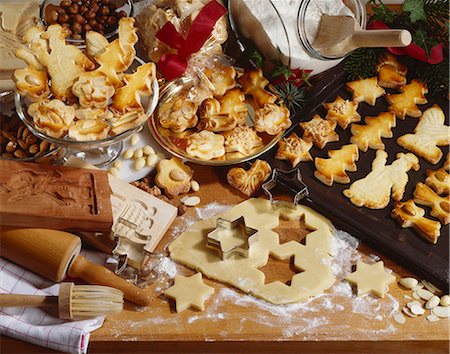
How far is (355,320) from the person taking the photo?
1.13 m

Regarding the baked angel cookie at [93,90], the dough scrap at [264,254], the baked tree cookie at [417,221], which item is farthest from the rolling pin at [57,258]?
the baked tree cookie at [417,221]

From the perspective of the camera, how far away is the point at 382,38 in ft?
4.18

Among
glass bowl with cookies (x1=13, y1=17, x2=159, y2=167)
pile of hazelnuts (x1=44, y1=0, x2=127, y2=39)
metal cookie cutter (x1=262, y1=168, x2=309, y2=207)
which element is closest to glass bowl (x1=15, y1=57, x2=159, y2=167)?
glass bowl with cookies (x1=13, y1=17, x2=159, y2=167)

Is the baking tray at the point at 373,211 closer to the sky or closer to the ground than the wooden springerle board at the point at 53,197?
closer to the ground

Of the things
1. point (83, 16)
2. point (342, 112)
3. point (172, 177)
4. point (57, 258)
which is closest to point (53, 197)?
point (57, 258)

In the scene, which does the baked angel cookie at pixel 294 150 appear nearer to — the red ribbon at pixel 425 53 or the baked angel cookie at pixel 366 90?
the baked angel cookie at pixel 366 90

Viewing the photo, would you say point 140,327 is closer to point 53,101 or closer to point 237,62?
point 53,101

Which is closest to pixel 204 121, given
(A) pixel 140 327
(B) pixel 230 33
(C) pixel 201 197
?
(C) pixel 201 197

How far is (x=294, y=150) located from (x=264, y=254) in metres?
0.22

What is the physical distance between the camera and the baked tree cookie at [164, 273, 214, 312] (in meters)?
1.14

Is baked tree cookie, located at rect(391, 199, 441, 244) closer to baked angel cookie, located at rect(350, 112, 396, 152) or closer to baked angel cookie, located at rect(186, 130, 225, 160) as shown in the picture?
baked angel cookie, located at rect(350, 112, 396, 152)

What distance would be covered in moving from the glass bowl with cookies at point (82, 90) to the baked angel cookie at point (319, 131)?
0.94 feet

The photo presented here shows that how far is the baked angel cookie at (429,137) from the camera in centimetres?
134

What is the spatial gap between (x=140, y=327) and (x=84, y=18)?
66cm
